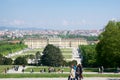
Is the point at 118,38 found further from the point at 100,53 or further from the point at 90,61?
the point at 90,61

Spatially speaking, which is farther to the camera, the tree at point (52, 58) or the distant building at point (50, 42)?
the distant building at point (50, 42)

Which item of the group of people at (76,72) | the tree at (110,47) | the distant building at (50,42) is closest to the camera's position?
the group of people at (76,72)

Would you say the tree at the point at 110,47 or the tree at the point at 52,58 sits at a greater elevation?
the tree at the point at 110,47

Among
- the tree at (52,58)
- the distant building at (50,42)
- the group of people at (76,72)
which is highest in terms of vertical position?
the distant building at (50,42)

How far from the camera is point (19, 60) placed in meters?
51.2

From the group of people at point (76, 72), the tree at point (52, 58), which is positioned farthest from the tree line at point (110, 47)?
the group of people at point (76, 72)

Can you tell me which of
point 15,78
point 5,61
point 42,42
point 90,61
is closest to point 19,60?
point 5,61

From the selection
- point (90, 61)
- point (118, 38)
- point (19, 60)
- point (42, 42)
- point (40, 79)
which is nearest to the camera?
point (40, 79)

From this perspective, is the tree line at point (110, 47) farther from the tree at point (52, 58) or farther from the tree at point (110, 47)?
the tree at point (52, 58)

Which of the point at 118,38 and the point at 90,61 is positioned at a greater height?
the point at 118,38

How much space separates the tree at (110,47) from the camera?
113 feet

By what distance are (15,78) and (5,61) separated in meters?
32.5

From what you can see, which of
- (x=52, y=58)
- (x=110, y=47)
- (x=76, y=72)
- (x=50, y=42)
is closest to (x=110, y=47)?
(x=110, y=47)

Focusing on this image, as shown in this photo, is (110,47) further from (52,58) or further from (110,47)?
(52,58)
